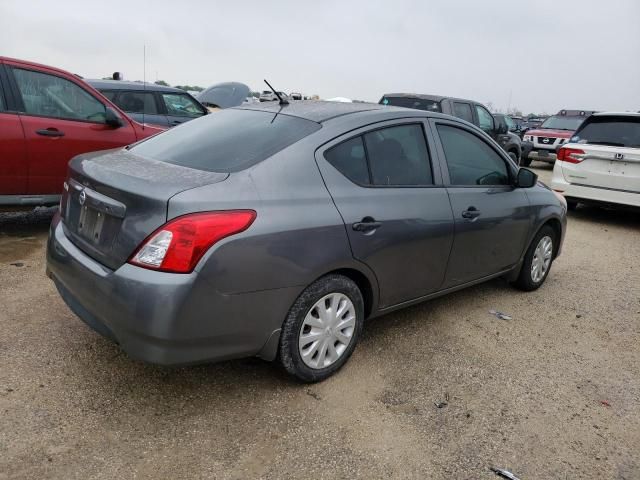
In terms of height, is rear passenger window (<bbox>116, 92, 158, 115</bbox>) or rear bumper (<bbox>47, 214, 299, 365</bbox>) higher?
rear passenger window (<bbox>116, 92, 158, 115</bbox>)

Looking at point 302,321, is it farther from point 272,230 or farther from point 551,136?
point 551,136

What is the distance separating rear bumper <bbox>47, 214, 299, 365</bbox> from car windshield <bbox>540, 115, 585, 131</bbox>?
1547 cm

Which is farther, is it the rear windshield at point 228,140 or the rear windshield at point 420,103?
the rear windshield at point 420,103

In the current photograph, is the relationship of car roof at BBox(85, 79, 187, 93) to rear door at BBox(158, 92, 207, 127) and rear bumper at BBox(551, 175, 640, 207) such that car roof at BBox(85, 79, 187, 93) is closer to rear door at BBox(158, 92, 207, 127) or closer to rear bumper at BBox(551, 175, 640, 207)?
rear door at BBox(158, 92, 207, 127)

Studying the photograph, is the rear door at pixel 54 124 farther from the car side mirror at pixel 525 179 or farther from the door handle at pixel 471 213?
the car side mirror at pixel 525 179

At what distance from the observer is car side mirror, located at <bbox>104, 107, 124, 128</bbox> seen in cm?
551

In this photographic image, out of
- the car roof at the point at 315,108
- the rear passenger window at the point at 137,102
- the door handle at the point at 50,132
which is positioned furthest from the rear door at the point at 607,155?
the door handle at the point at 50,132

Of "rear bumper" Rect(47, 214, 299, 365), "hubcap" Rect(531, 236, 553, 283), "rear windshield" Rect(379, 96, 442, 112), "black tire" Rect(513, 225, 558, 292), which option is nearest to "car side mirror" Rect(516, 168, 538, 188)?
"black tire" Rect(513, 225, 558, 292)

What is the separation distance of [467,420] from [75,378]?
2114 millimetres

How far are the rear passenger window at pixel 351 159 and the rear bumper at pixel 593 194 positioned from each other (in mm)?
5964

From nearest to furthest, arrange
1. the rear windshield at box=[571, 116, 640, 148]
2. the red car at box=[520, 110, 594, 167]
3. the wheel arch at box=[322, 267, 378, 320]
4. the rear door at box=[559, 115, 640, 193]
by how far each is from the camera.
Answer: the wheel arch at box=[322, 267, 378, 320] < the rear door at box=[559, 115, 640, 193] < the rear windshield at box=[571, 116, 640, 148] < the red car at box=[520, 110, 594, 167]

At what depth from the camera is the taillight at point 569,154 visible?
8.07 meters

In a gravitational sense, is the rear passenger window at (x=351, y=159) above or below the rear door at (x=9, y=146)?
above

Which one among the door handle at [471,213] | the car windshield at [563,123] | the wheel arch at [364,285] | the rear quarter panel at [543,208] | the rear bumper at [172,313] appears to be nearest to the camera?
the rear bumper at [172,313]
